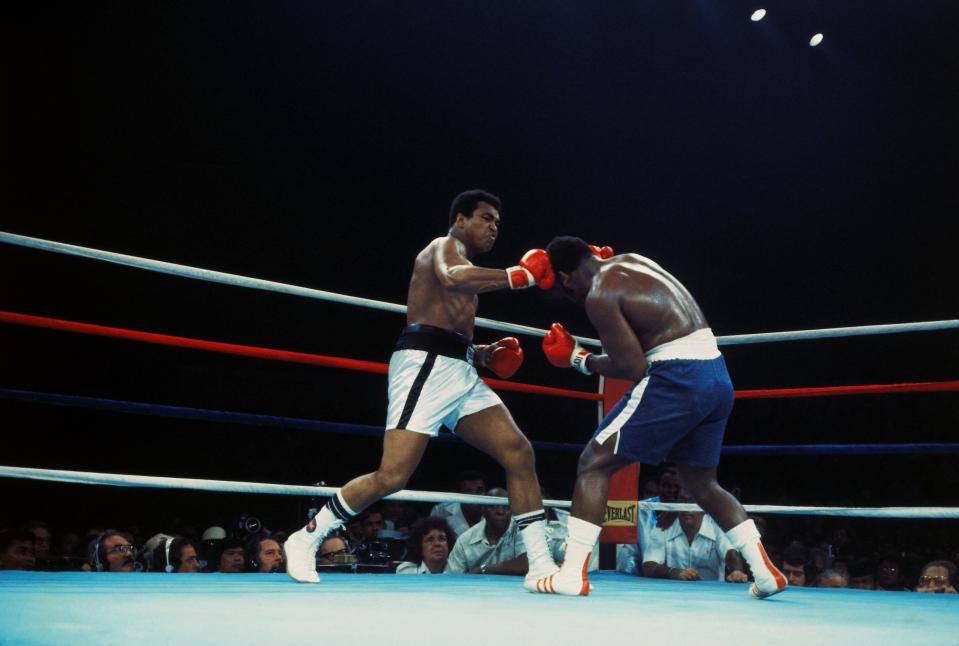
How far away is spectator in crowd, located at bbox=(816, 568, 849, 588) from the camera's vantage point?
4414 mm

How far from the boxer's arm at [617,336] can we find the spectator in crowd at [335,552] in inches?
75.1

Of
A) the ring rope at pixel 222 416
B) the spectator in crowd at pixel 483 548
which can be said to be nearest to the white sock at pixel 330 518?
the ring rope at pixel 222 416

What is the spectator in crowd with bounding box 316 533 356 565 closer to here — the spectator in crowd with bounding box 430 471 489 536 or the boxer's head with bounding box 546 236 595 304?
the spectator in crowd with bounding box 430 471 489 536

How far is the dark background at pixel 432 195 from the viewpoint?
620 centimetres

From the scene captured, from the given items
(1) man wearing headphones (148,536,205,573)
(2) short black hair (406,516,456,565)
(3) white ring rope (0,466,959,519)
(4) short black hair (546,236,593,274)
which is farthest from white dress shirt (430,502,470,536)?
(4) short black hair (546,236,593,274)

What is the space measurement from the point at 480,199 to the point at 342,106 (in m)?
4.32

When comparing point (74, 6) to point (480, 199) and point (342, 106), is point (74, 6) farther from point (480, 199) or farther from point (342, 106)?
point (480, 199)

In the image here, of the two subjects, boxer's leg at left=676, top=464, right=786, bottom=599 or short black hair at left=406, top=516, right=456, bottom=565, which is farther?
short black hair at left=406, top=516, right=456, bottom=565

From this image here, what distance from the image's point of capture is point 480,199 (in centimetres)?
287

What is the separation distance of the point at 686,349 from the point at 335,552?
219 centimetres

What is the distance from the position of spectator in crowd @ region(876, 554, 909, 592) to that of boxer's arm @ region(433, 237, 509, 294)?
3.62 m

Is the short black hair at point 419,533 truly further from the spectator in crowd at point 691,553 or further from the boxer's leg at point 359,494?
the boxer's leg at point 359,494

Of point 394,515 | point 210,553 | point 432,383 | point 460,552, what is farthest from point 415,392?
point 394,515

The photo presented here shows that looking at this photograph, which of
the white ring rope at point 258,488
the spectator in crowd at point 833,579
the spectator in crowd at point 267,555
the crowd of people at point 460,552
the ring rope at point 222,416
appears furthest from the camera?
the spectator in crowd at point 833,579
